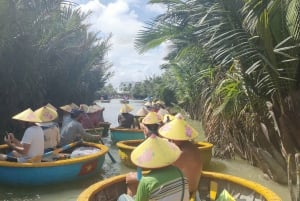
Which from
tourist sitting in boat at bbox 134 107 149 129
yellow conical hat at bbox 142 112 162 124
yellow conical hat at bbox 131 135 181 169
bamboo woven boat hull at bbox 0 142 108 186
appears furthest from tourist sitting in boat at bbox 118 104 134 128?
yellow conical hat at bbox 131 135 181 169

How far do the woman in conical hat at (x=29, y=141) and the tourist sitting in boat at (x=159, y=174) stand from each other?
157 inches

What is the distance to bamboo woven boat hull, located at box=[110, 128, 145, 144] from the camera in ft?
41.6

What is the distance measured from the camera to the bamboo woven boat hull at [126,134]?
41.6 feet

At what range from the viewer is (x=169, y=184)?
368 cm

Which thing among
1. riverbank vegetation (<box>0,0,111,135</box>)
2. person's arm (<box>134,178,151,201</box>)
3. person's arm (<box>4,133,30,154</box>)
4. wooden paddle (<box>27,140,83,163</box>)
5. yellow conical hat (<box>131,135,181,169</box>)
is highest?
riverbank vegetation (<box>0,0,111,135</box>)

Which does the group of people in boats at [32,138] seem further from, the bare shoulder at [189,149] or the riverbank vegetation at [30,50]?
the riverbank vegetation at [30,50]

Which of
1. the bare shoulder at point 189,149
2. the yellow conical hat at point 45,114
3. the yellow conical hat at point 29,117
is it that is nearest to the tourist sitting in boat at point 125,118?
the yellow conical hat at point 45,114

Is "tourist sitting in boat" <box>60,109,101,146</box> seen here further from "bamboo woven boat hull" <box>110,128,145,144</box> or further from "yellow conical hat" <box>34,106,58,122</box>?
"bamboo woven boat hull" <box>110,128,145,144</box>

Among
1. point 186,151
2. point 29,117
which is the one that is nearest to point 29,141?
point 29,117

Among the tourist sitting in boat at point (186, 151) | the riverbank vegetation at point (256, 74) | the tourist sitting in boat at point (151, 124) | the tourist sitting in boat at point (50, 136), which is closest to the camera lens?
the tourist sitting in boat at point (186, 151)

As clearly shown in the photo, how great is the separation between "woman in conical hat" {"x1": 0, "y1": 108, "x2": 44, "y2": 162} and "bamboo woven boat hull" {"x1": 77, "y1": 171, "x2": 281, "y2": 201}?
94.2 inches

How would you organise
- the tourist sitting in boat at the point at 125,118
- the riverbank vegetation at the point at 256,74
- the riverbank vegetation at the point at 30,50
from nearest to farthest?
the riverbank vegetation at the point at 256,74 < the riverbank vegetation at the point at 30,50 < the tourist sitting in boat at the point at 125,118

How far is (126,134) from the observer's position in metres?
13.0

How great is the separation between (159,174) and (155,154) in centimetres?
19
